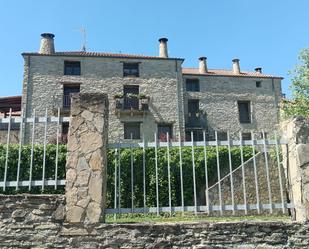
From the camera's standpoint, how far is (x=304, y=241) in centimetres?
526

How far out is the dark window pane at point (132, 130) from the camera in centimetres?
2781

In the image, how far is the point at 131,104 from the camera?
2794cm

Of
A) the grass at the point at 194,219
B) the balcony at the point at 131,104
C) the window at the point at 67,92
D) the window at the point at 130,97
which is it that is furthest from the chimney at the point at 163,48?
the grass at the point at 194,219

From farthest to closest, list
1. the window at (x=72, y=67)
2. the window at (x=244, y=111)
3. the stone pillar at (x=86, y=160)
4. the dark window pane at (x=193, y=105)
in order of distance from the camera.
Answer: the window at (x=244, y=111), the dark window pane at (x=193, y=105), the window at (x=72, y=67), the stone pillar at (x=86, y=160)

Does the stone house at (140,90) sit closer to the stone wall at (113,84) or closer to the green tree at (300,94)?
the stone wall at (113,84)

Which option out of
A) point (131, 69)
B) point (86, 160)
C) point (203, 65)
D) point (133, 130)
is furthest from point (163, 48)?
point (86, 160)

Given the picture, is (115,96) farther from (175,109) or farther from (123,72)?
(175,109)

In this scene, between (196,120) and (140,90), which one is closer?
(140,90)

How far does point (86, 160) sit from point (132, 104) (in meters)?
22.9

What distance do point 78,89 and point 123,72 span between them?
3651 millimetres

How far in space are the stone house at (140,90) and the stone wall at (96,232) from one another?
21184 millimetres

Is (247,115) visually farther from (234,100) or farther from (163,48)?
(163,48)

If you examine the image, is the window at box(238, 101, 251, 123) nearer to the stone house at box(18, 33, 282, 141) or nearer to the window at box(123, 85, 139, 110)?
the stone house at box(18, 33, 282, 141)

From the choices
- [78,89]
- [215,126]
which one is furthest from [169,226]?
[215,126]
